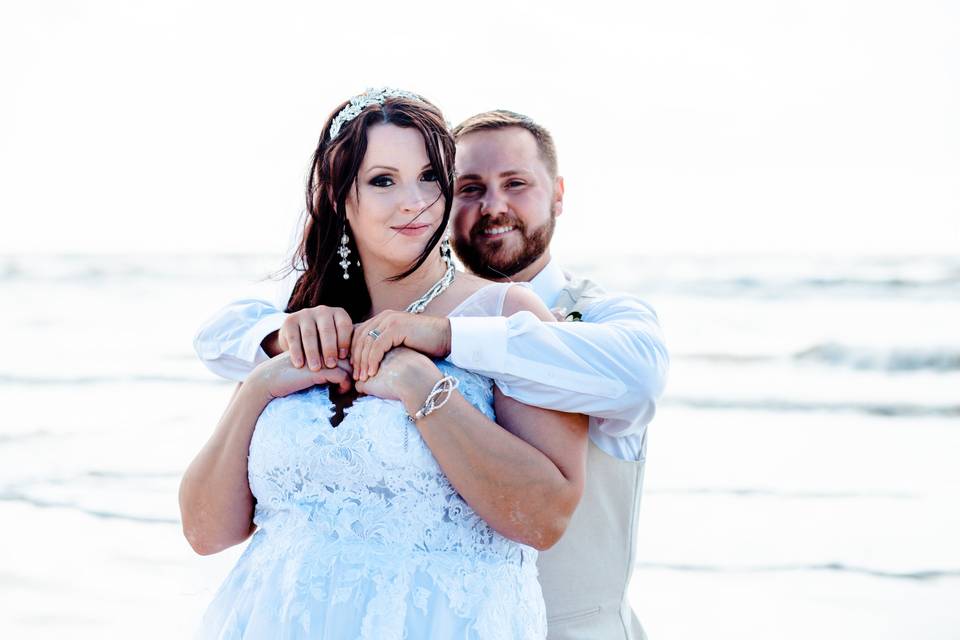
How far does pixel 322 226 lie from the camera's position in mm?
2576

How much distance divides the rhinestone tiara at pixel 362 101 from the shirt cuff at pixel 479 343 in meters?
0.57

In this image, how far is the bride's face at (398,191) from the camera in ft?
7.79

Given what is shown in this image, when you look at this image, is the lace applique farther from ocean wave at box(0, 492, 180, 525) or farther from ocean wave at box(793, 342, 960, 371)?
ocean wave at box(793, 342, 960, 371)

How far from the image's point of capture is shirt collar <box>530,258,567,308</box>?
317 cm

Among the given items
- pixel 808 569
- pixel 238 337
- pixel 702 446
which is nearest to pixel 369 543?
pixel 238 337

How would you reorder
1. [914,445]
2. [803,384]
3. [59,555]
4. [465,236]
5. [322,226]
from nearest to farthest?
[322,226]
[465,236]
[59,555]
[914,445]
[803,384]

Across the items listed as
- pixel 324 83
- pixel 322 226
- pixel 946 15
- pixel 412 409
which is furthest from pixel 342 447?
pixel 946 15

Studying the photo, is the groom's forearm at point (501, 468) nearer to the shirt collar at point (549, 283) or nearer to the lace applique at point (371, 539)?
the lace applique at point (371, 539)

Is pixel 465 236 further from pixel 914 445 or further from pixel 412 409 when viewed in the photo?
pixel 914 445

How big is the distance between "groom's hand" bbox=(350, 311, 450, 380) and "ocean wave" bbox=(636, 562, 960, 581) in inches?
171

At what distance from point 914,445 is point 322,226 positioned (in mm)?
7795

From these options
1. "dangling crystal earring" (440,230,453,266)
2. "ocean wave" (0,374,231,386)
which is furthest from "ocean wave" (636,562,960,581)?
"ocean wave" (0,374,231,386)

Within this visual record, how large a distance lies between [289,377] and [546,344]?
560 millimetres

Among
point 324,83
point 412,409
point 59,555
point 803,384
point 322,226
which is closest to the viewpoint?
point 412,409
